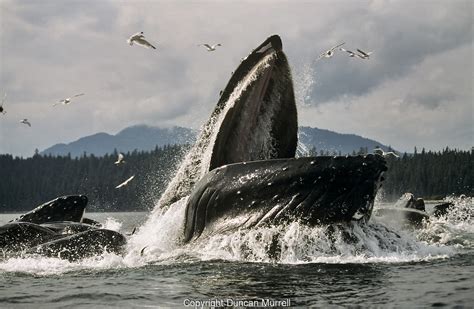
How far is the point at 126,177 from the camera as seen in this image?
16262cm

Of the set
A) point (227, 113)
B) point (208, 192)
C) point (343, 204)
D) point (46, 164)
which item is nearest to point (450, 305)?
point (343, 204)

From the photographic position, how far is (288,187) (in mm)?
8086

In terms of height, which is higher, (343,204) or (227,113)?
(227,113)

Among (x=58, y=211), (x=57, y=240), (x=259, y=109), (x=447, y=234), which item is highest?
(x=259, y=109)

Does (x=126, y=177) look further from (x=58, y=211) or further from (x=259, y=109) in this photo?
(x=259, y=109)

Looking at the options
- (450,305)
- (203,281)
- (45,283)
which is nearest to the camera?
(450,305)

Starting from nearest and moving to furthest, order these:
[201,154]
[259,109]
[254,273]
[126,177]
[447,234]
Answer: [254,273] → [259,109] → [201,154] → [447,234] → [126,177]

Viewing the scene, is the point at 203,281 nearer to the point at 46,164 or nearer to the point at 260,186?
the point at 260,186

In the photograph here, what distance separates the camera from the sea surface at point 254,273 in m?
6.93

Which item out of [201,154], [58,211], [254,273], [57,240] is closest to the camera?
[254,273]

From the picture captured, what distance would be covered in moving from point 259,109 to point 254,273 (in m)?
2.43

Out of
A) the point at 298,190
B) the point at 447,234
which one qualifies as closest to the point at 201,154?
the point at 298,190

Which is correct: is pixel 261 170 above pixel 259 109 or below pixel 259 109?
below

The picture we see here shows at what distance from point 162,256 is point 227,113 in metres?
2.34
